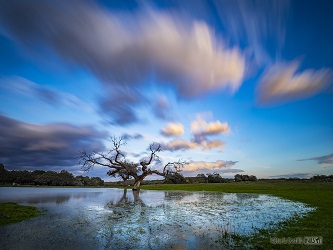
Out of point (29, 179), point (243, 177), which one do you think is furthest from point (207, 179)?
point (29, 179)

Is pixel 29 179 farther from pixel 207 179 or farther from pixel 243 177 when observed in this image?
pixel 243 177

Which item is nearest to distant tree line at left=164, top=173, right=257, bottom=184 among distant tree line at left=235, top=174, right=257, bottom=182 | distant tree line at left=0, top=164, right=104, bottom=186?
distant tree line at left=235, top=174, right=257, bottom=182

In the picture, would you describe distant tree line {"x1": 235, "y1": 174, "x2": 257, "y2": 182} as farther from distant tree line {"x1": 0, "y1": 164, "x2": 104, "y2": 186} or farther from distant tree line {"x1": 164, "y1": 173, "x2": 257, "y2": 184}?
distant tree line {"x1": 0, "y1": 164, "x2": 104, "y2": 186}

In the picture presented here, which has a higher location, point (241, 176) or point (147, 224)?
point (241, 176)

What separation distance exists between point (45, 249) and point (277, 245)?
974 centimetres

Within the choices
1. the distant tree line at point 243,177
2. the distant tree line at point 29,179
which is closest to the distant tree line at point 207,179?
the distant tree line at point 243,177

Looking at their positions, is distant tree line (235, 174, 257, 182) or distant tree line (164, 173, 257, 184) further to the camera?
distant tree line (235, 174, 257, 182)

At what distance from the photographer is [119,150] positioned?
4959cm

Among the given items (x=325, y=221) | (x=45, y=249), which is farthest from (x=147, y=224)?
(x=325, y=221)

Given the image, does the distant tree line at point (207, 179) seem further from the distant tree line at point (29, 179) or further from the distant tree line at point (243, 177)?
the distant tree line at point (29, 179)

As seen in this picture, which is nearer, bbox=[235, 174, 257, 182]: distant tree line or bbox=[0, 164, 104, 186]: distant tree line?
bbox=[0, 164, 104, 186]: distant tree line

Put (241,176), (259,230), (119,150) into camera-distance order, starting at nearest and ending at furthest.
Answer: (259,230), (119,150), (241,176)

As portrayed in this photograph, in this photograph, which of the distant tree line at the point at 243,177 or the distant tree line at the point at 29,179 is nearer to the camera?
the distant tree line at the point at 29,179

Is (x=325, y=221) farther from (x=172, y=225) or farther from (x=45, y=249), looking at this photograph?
(x=45, y=249)
